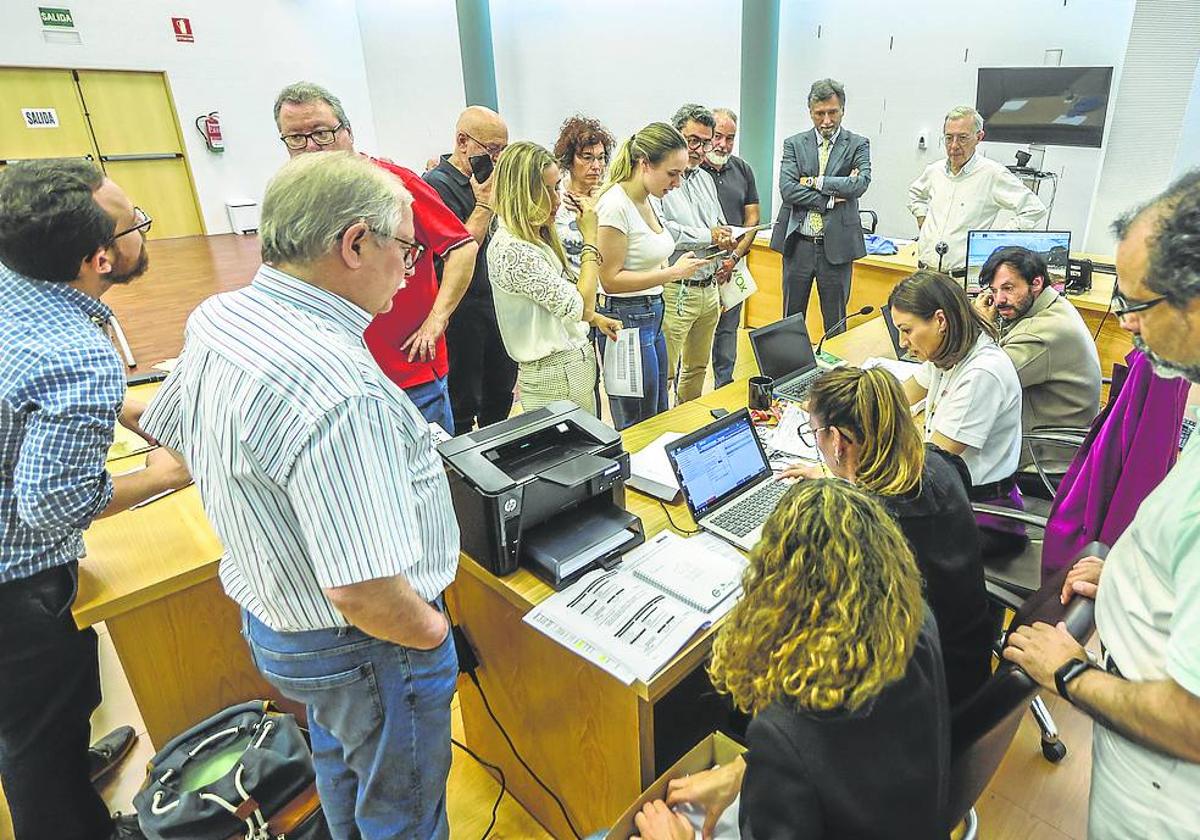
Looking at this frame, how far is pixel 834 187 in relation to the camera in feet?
12.8

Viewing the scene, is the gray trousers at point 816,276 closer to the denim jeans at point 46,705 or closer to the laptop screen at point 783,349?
the laptop screen at point 783,349

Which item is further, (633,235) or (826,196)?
(826,196)

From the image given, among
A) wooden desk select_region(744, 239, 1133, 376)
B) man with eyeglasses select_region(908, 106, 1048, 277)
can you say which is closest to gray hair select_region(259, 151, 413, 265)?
wooden desk select_region(744, 239, 1133, 376)

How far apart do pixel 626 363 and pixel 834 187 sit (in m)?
1.99

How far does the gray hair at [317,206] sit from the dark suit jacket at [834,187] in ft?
11.2

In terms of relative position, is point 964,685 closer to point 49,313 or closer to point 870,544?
point 870,544

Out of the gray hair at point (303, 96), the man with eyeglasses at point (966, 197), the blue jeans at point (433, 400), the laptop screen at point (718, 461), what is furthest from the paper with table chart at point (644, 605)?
the man with eyeglasses at point (966, 197)

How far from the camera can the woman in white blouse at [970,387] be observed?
1.98 metres

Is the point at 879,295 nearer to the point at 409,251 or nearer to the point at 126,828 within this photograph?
the point at 409,251

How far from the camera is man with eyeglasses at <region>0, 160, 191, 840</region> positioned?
49.7 inches

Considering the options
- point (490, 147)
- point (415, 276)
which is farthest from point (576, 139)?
point (415, 276)

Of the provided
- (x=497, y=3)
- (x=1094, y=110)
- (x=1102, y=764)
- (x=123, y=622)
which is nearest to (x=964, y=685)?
(x=1102, y=764)

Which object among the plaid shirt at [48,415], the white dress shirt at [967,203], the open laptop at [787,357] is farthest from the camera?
the white dress shirt at [967,203]

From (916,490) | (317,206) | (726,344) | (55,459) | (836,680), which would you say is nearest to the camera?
(836,680)
